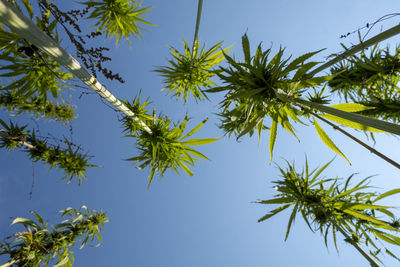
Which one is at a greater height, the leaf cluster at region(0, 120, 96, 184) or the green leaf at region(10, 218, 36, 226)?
the leaf cluster at region(0, 120, 96, 184)

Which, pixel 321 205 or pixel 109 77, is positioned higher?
pixel 109 77

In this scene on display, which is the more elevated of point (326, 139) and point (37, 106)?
point (37, 106)

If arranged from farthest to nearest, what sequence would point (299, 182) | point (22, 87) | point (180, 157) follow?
point (180, 157) < point (299, 182) < point (22, 87)

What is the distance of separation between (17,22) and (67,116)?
7.03ft

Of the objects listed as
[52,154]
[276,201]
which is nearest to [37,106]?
[52,154]

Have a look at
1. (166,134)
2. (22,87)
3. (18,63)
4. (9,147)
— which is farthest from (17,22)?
(9,147)

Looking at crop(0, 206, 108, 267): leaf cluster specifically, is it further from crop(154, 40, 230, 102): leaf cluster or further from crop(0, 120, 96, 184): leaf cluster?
crop(154, 40, 230, 102): leaf cluster

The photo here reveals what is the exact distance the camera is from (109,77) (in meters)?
1.39

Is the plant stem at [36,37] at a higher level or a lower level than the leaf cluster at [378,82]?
lower

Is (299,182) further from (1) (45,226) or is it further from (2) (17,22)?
(1) (45,226)

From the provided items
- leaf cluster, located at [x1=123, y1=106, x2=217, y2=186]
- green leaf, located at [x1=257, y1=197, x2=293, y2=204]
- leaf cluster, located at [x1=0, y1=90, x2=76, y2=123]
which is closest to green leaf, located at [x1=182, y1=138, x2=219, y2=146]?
leaf cluster, located at [x1=123, y1=106, x2=217, y2=186]

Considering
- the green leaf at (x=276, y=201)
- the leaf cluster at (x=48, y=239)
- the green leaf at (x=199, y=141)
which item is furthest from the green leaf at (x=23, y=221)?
the green leaf at (x=276, y=201)

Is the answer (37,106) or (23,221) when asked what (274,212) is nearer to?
(23,221)

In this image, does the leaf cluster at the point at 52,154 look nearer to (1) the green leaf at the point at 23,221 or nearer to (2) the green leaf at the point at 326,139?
(1) the green leaf at the point at 23,221
